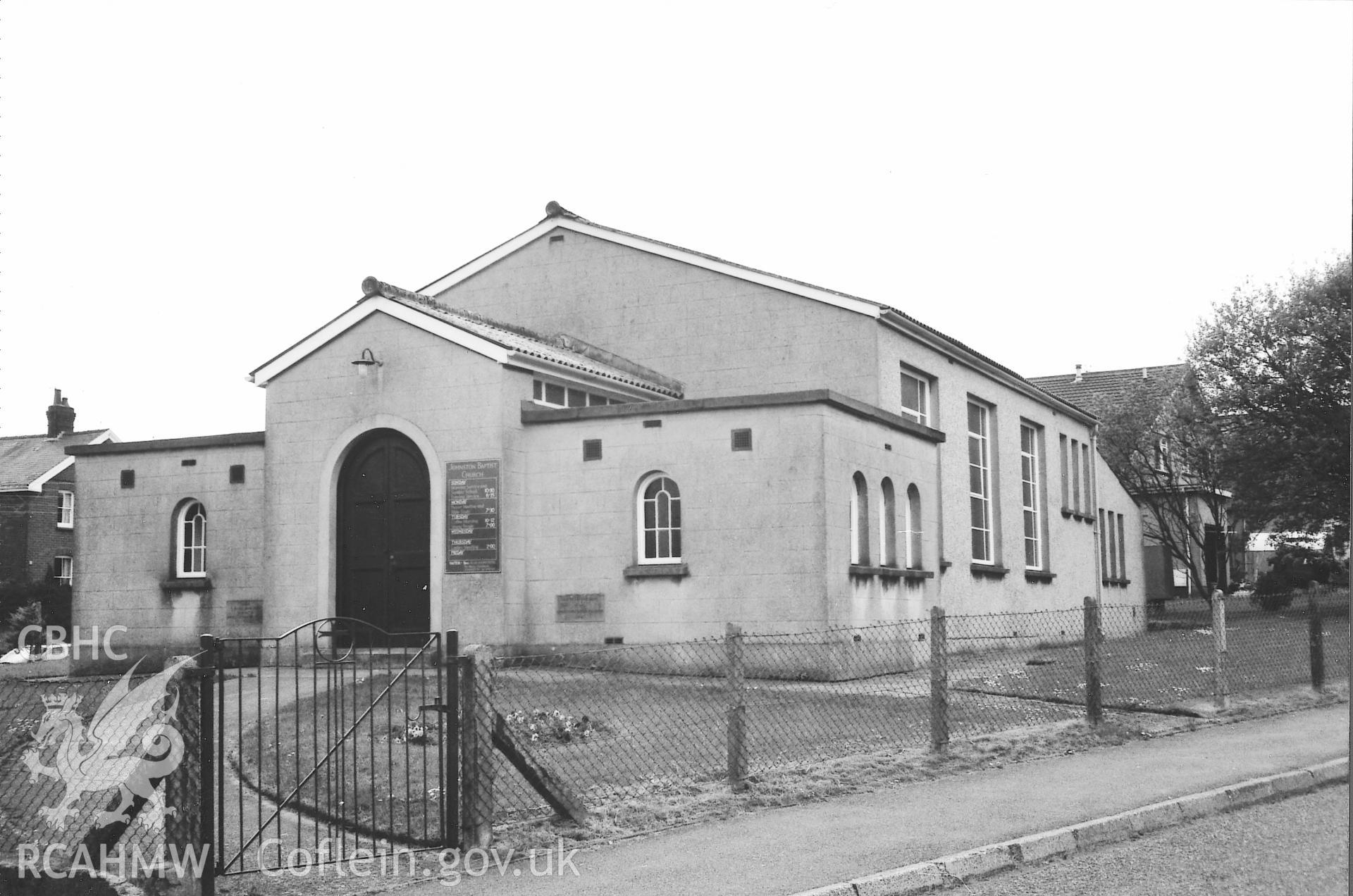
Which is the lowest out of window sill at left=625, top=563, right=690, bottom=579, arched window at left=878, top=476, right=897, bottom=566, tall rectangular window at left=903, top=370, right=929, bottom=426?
window sill at left=625, top=563, right=690, bottom=579

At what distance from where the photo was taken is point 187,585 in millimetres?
21906

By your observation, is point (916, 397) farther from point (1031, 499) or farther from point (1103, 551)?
point (1103, 551)

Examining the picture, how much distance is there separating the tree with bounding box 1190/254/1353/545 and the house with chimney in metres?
30.2

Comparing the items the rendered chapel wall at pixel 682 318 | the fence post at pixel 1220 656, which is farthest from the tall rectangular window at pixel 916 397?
the fence post at pixel 1220 656

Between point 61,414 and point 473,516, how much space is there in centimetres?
2892

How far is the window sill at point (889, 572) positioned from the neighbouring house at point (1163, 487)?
71.7 ft

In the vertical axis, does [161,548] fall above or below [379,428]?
below

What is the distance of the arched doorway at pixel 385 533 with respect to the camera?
20.0 m

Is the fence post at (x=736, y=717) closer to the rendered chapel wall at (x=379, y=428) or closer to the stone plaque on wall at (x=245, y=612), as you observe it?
the rendered chapel wall at (x=379, y=428)

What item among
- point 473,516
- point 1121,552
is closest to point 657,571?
point 473,516

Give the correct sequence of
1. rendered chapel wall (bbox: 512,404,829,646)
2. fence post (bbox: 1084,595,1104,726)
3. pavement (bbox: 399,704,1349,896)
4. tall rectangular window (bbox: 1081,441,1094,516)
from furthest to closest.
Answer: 1. tall rectangular window (bbox: 1081,441,1094,516)
2. rendered chapel wall (bbox: 512,404,829,646)
3. fence post (bbox: 1084,595,1104,726)
4. pavement (bbox: 399,704,1349,896)

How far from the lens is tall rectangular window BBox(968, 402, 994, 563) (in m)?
26.8

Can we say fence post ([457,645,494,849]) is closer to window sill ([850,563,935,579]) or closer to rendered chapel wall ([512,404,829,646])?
rendered chapel wall ([512,404,829,646])

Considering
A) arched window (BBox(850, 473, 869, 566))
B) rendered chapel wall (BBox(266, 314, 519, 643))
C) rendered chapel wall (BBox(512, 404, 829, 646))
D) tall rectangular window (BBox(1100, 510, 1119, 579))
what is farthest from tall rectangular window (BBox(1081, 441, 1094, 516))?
rendered chapel wall (BBox(266, 314, 519, 643))
